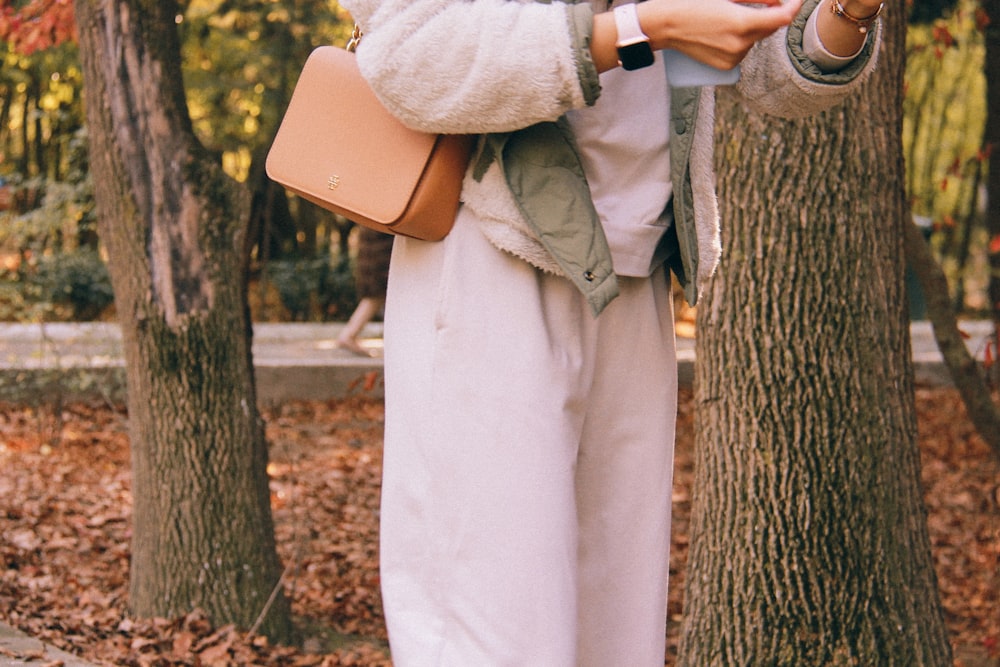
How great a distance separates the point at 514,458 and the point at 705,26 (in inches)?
27.8

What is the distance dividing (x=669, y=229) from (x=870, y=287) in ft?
5.79

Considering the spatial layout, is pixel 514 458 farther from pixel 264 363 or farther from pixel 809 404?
pixel 264 363

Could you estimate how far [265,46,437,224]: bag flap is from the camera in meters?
1.86

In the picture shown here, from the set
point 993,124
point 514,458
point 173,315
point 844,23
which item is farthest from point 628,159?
point 993,124

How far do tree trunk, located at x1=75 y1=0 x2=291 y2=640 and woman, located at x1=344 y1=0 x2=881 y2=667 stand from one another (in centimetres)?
274

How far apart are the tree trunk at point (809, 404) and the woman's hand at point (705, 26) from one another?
1.86 meters

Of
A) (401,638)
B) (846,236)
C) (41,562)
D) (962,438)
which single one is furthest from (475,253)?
(962,438)

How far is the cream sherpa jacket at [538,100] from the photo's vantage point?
1.68m

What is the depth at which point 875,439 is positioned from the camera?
11.6 feet

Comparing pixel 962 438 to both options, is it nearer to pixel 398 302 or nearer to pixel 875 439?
pixel 875 439

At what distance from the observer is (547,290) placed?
190 centimetres

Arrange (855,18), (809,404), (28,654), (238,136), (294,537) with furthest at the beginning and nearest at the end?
(238,136) → (294,537) → (28,654) → (809,404) → (855,18)

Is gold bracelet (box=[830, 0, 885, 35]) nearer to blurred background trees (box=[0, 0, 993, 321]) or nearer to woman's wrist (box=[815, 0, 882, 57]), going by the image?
woman's wrist (box=[815, 0, 882, 57])

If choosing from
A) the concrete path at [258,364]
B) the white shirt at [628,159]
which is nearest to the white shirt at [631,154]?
the white shirt at [628,159]
